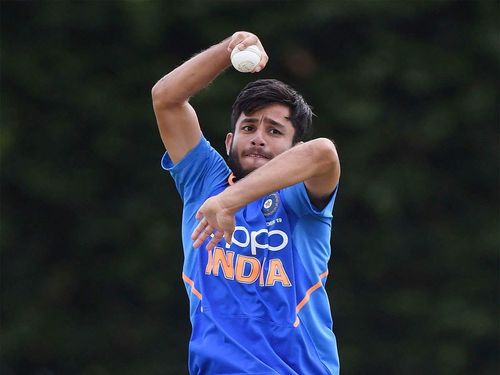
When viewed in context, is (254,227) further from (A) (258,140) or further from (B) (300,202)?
(A) (258,140)

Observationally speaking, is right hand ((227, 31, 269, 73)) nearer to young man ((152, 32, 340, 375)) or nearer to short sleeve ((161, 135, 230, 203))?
young man ((152, 32, 340, 375))

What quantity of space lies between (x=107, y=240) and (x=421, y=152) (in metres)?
4.18

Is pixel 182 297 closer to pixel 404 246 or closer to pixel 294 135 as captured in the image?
pixel 404 246

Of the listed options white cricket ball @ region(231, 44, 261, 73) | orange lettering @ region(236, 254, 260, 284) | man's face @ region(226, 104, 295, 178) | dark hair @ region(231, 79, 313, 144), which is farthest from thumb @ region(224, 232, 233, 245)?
dark hair @ region(231, 79, 313, 144)

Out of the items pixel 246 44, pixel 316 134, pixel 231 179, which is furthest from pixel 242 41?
pixel 316 134

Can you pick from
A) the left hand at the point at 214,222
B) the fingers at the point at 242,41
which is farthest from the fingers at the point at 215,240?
the fingers at the point at 242,41

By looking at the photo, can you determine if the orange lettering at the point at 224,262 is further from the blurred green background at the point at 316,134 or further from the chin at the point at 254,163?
the blurred green background at the point at 316,134

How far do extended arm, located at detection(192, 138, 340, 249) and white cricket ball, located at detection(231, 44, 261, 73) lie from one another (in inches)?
19.6

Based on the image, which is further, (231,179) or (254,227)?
(231,179)

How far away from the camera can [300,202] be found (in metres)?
6.58

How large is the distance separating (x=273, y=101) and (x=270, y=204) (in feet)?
1.96

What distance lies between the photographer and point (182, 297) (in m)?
16.0

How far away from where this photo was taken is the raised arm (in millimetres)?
6719

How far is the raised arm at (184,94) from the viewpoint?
6.72 metres
